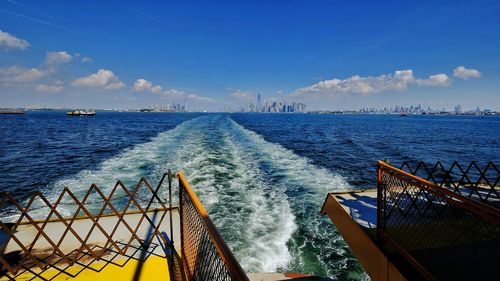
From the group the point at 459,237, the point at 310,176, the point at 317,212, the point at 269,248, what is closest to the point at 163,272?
the point at 269,248

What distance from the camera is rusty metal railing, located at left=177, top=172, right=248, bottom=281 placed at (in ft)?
7.89

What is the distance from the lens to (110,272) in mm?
5617

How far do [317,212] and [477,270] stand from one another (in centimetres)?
780

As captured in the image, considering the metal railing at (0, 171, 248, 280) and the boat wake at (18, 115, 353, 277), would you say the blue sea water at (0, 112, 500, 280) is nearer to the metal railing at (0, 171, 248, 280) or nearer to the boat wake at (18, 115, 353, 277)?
the boat wake at (18, 115, 353, 277)

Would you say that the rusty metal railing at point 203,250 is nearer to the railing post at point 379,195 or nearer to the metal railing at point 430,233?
the metal railing at point 430,233

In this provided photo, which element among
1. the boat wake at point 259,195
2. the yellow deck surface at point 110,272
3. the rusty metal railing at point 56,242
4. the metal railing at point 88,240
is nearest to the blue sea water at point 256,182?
the boat wake at point 259,195

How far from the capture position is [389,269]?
5855 mm

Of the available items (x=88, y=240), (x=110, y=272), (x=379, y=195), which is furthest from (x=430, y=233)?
(x=88, y=240)

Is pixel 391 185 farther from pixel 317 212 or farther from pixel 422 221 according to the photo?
pixel 317 212

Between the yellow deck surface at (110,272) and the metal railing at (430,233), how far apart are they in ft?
18.5

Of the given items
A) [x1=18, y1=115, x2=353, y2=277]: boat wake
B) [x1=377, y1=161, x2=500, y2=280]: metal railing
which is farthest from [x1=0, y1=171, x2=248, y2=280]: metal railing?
[x1=377, y1=161, x2=500, y2=280]: metal railing

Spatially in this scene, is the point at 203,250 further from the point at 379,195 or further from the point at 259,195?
the point at 259,195

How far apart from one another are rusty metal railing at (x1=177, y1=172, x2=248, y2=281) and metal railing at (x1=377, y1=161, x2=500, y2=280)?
417cm

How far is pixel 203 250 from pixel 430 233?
650 centimetres
